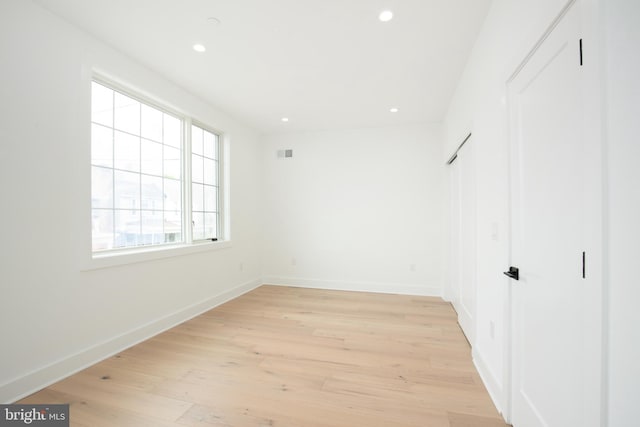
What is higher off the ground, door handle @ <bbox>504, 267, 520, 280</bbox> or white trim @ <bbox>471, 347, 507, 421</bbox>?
door handle @ <bbox>504, 267, 520, 280</bbox>

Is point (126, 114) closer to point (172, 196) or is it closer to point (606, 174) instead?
point (172, 196)

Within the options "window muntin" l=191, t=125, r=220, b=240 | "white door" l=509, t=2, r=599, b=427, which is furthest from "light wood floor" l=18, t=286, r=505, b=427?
"window muntin" l=191, t=125, r=220, b=240

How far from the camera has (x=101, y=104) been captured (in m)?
2.44

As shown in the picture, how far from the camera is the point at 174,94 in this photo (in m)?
3.08

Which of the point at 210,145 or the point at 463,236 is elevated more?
the point at 210,145

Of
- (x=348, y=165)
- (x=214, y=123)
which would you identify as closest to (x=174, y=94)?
(x=214, y=123)

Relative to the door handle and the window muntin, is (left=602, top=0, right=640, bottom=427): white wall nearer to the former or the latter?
the door handle

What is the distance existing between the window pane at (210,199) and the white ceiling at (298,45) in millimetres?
1231

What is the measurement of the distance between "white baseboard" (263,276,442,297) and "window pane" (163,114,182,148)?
2.83 metres

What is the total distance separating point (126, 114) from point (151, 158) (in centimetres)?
48

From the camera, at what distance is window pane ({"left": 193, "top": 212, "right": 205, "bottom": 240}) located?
11.6ft

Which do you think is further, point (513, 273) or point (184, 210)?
point (184, 210)

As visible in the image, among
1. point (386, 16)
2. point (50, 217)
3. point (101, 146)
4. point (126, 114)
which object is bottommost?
point (50, 217)

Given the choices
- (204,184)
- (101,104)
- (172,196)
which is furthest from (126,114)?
(204,184)
